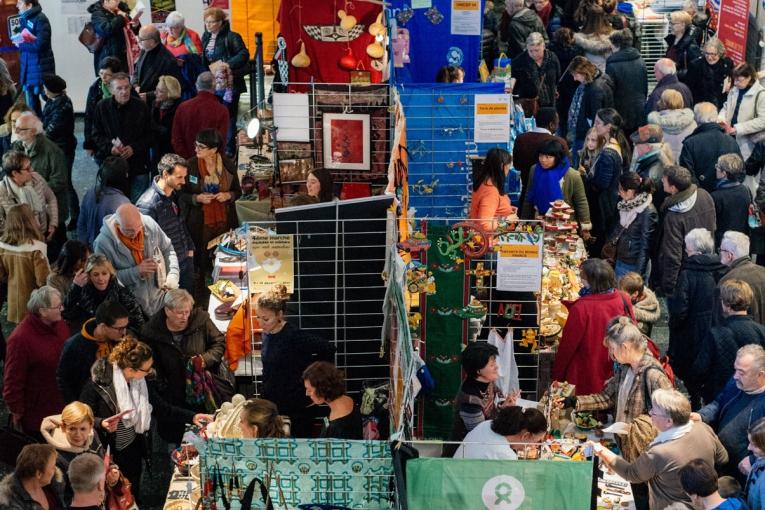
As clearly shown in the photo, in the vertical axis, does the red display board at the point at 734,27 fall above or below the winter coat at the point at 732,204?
above

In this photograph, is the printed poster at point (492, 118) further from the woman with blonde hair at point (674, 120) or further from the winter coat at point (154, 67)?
the winter coat at point (154, 67)

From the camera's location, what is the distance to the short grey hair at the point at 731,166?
8.82m

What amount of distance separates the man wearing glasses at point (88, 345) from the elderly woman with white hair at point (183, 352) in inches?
8.9

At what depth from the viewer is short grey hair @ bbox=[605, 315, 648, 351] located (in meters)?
6.11

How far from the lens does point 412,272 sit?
6480mm

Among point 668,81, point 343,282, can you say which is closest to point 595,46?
point 668,81

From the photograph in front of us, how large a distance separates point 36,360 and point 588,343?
124 inches

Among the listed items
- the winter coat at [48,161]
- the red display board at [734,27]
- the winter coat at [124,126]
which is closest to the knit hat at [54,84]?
the winter coat at [124,126]

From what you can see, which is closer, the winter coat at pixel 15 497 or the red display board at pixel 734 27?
the winter coat at pixel 15 497

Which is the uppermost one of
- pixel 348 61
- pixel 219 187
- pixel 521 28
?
pixel 521 28

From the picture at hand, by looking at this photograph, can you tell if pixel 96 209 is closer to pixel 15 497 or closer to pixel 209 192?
pixel 209 192

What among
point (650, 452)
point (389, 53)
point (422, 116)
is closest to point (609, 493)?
point (650, 452)

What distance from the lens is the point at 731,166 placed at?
347 inches

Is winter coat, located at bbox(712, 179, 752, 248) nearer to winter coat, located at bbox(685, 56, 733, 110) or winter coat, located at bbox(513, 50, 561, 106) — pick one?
winter coat, located at bbox(513, 50, 561, 106)
